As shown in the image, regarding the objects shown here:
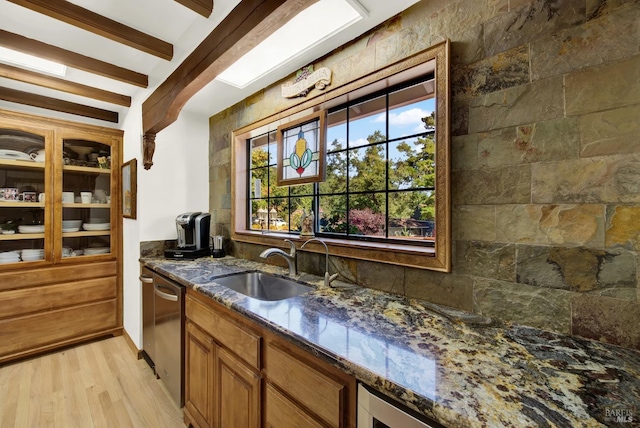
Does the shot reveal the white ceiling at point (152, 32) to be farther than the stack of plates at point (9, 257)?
No

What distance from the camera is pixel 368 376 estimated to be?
0.73 meters

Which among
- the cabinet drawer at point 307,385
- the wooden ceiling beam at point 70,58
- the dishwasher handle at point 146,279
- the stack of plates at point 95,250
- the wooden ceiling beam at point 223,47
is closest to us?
the cabinet drawer at point 307,385

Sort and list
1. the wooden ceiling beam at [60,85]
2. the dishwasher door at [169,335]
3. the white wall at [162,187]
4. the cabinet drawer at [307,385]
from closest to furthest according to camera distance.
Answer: the cabinet drawer at [307,385] < the dishwasher door at [169,335] < the wooden ceiling beam at [60,85] < the white wall at [162,187]

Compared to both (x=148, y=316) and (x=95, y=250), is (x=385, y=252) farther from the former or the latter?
(x=95, y=250)

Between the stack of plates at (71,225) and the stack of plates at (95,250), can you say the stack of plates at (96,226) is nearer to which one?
the stack of plates at (71,225)

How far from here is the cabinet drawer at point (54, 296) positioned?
2.37 meters

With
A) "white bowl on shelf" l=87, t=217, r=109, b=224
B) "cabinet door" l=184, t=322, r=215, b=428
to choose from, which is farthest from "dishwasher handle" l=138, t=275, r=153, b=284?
"white bowl on shelf" l=87, t=217, r=109, b=224

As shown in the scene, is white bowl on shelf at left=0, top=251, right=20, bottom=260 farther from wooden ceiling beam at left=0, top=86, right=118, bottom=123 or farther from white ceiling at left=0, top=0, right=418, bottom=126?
white ceiling at left=0, top=0, right=418, bottom=126

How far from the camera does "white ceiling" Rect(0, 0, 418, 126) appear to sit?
1436mm

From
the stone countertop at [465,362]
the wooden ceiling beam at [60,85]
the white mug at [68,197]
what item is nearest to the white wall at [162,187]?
the wooden ceiling beam at [60,85]

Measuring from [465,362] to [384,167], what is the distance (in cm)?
113

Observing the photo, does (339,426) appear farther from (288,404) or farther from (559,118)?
(559,118)

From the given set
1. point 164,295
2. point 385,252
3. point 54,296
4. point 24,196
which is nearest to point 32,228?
point 24,196

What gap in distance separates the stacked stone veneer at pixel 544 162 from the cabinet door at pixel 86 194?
3.03 meters
